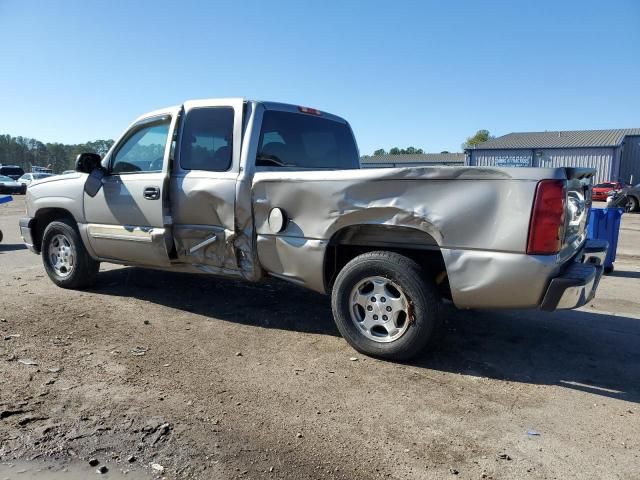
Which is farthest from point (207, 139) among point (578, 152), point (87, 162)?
point (578, 152)

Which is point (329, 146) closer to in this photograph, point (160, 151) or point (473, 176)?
point (160, 151)

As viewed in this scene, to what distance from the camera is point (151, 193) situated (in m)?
4.91

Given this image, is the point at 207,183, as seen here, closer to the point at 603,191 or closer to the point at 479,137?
the point at 603,191

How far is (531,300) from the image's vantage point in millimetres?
3312

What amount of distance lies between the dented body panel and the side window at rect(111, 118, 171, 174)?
0.41 feet

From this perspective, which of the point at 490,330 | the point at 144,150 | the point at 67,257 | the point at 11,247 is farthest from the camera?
the point at 11,247

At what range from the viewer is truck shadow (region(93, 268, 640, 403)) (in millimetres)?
3730

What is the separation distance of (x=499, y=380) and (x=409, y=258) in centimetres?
110

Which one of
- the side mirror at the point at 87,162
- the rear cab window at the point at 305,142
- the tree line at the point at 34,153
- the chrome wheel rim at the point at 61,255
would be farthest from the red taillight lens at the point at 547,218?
the tree line at the point at 34,153

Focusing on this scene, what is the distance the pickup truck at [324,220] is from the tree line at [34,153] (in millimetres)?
95993

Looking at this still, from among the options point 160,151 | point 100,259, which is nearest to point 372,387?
point 160,151

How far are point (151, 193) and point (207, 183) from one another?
2.40 ft

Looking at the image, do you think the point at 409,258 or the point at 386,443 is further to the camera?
the point at 409,258

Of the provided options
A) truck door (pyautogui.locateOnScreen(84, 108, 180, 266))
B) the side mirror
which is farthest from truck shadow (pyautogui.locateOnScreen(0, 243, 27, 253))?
the side mirror
